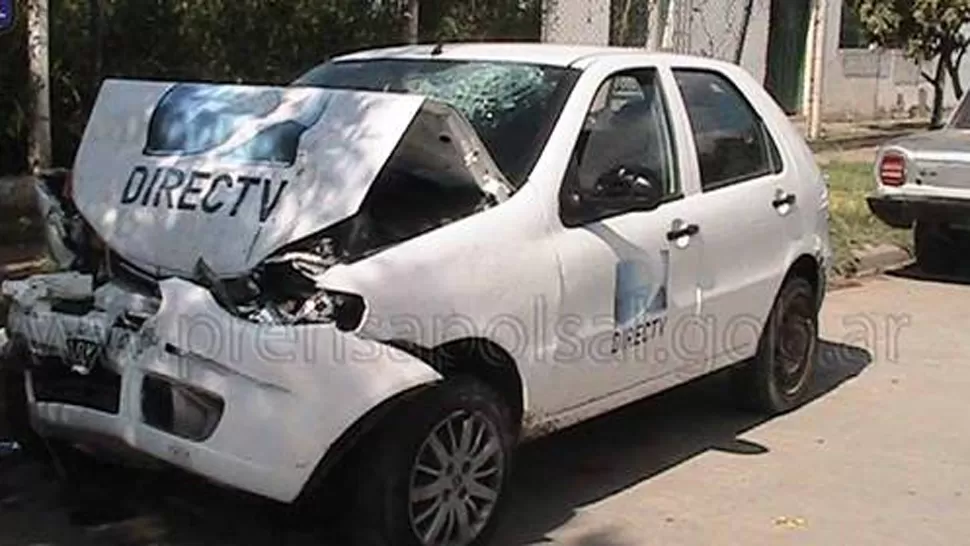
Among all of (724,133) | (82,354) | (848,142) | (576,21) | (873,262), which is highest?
(576,21)

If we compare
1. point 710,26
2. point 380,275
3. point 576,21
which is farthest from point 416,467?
point 710,26

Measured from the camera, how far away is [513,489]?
5617 millimetres

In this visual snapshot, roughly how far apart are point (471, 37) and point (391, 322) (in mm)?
8556

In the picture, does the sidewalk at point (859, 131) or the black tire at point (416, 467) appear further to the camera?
the sidewalk at point (859, 131)

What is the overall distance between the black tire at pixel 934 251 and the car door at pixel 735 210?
5068mm

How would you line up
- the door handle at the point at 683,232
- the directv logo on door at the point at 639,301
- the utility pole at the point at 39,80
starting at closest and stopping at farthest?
→ the directv logo on door at the point at 639,301 < the door handle at the point at 683,232 < the utility pole at the point at 39,80

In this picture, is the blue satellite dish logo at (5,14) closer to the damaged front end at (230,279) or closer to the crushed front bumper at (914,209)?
the damaged front end at (230,279)

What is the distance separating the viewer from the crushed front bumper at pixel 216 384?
13.9 ft

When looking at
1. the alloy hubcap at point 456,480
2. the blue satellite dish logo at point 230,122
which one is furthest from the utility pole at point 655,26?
the alloy hubcap at point 456,480

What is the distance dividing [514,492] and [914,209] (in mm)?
6235

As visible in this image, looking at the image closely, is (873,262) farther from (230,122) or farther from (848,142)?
(848,142)

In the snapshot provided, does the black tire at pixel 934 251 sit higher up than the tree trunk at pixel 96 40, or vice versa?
the tree trunk at pixel 96 40

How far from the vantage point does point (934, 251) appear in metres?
11.5

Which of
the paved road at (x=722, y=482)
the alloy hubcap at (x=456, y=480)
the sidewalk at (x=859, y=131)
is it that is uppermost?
the alloy hubcap at (x=456, y=480)
